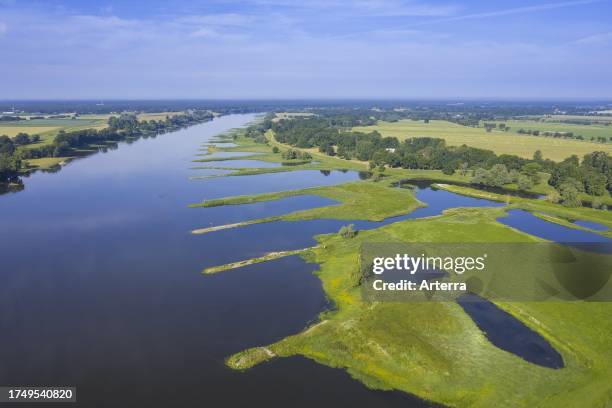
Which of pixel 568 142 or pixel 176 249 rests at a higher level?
pixel 568 142

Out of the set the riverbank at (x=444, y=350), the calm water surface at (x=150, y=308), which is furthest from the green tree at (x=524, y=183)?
the riverbank at (x=444, y=350)

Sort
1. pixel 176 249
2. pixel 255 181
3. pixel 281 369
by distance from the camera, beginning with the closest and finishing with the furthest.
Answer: pixel 281 369
pixel 176 249
pixel 255 181

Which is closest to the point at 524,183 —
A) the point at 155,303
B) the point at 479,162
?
the point at 479,162

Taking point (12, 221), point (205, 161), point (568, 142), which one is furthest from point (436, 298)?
point (568, 142)

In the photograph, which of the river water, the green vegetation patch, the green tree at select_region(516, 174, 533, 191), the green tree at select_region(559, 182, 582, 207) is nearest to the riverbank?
the green vegetation patch

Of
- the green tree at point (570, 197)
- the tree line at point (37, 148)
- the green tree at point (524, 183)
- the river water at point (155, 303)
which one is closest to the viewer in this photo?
the river water at point (155, 303)

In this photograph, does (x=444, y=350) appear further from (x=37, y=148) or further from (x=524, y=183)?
(x=37, y=148)

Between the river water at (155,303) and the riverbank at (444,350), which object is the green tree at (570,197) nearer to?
the river water at (155,303)

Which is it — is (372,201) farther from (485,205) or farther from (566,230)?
(566,230)
